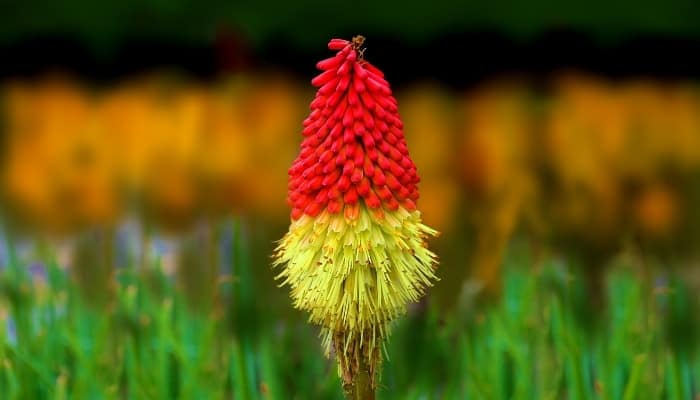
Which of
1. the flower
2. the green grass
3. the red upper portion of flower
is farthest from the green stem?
the green grass

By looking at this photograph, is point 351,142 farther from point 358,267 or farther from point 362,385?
point 362,385

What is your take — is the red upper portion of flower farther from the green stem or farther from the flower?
the green stem

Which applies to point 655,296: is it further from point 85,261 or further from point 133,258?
point 85,261

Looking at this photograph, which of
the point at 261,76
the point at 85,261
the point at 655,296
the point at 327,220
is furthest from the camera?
the point at 261,76

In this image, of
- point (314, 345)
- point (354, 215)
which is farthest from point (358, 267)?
point (314, 345)

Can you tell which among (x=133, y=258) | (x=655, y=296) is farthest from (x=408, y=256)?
(x=133, y=258)

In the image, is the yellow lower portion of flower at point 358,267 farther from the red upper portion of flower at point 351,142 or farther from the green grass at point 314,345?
the green grass at point 314,345

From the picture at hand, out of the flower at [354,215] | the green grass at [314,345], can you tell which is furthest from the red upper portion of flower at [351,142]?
the green grass at [314,345]
